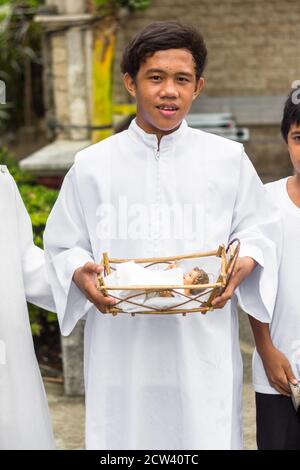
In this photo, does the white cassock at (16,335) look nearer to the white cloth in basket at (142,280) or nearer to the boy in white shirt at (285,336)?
the white cloth in basket at (142,280)

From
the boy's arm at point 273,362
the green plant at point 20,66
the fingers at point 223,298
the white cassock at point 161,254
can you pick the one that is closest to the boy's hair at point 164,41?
the white cassock at point 161,254

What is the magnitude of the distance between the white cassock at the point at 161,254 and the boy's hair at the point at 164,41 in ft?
0.84

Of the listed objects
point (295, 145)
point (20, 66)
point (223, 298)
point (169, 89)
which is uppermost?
point (169, 89)

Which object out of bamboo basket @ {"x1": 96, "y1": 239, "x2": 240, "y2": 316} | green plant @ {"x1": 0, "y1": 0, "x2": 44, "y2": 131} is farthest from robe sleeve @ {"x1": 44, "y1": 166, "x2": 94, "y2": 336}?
green plant @ {"x1": 0, "y1": 0, "x2": 44, "y2": 131}

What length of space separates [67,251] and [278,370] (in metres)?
0.87

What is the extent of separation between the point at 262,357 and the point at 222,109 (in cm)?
961

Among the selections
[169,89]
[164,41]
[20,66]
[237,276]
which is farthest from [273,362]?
[20,66]

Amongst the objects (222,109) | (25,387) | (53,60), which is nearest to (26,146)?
(222,109)

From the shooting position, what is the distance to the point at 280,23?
42.0ft

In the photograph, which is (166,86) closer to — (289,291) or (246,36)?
(289,291)

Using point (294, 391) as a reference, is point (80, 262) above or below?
above

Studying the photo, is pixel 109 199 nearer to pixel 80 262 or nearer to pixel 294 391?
pixel 80 262

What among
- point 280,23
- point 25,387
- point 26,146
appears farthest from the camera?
point 26,146

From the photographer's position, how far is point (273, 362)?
11.7ft
